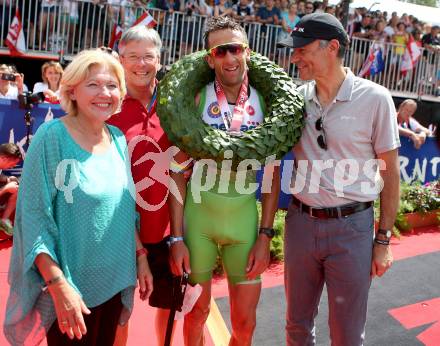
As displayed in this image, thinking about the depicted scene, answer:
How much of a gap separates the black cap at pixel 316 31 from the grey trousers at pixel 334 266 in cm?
96

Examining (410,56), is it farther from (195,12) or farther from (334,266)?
(334,266)

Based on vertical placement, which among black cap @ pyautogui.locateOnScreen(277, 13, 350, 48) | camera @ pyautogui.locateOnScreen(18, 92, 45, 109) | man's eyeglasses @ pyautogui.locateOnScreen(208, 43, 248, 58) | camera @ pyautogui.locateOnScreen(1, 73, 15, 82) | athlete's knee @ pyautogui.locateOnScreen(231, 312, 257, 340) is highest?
black cap @ pyautogui.locateOnScreen(277, 13, 350, 48)

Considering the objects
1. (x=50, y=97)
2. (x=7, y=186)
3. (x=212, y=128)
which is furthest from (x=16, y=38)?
(x=212, y=128)

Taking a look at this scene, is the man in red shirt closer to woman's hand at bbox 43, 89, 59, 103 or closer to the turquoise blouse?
the turquoise blouse

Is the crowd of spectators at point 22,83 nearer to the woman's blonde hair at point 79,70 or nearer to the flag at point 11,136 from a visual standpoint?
the flag at point 11,136

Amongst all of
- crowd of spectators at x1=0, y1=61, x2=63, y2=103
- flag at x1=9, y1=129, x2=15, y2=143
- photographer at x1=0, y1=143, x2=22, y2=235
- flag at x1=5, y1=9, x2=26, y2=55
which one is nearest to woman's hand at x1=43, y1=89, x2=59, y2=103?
crowd of spectators at x1=0, y1=61, x2=63, y2=103

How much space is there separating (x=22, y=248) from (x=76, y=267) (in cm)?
24

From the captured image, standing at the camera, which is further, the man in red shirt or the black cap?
the man in red shirt

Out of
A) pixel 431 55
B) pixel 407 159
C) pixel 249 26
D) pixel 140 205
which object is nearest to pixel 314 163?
pixel 140 205

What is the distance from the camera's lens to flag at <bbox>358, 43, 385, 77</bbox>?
12.0m

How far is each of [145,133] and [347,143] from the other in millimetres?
1113

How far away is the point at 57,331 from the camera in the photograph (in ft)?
7.38

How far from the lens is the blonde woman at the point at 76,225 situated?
2107 mm

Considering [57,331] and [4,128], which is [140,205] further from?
[4,128]
